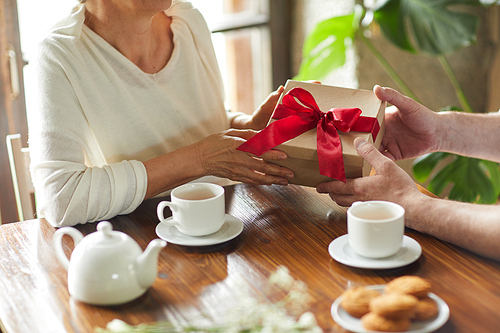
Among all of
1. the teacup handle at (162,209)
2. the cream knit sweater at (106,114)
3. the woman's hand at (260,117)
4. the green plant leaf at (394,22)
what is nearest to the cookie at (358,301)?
the teacup handle at (162,209)

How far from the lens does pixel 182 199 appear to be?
1.01m

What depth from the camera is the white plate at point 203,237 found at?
1002 millimetres

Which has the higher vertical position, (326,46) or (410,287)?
(326,46)

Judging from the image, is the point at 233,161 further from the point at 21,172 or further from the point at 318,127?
the point at 21,172

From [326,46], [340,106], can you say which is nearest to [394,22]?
[326,46]

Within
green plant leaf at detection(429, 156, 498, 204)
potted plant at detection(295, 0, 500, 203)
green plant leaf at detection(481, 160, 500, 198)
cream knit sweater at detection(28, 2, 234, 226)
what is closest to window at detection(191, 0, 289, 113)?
potted plant at detection(295, 0, 500, 203)

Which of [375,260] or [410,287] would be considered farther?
[375,260]

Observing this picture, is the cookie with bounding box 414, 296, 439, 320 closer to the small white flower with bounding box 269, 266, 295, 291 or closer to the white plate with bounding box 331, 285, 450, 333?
the white plate with bounding box 331, 285, 450, 333

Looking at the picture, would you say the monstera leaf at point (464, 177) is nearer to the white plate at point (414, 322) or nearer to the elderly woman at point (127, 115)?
the elderly woman at point (127, 115)

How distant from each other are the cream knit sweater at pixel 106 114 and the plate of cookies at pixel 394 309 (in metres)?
0.61

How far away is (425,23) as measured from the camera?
199 centimetres

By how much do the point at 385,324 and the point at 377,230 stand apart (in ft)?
0.68

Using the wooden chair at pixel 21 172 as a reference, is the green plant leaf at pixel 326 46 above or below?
above

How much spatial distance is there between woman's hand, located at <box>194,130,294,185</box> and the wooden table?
0.10 meters
